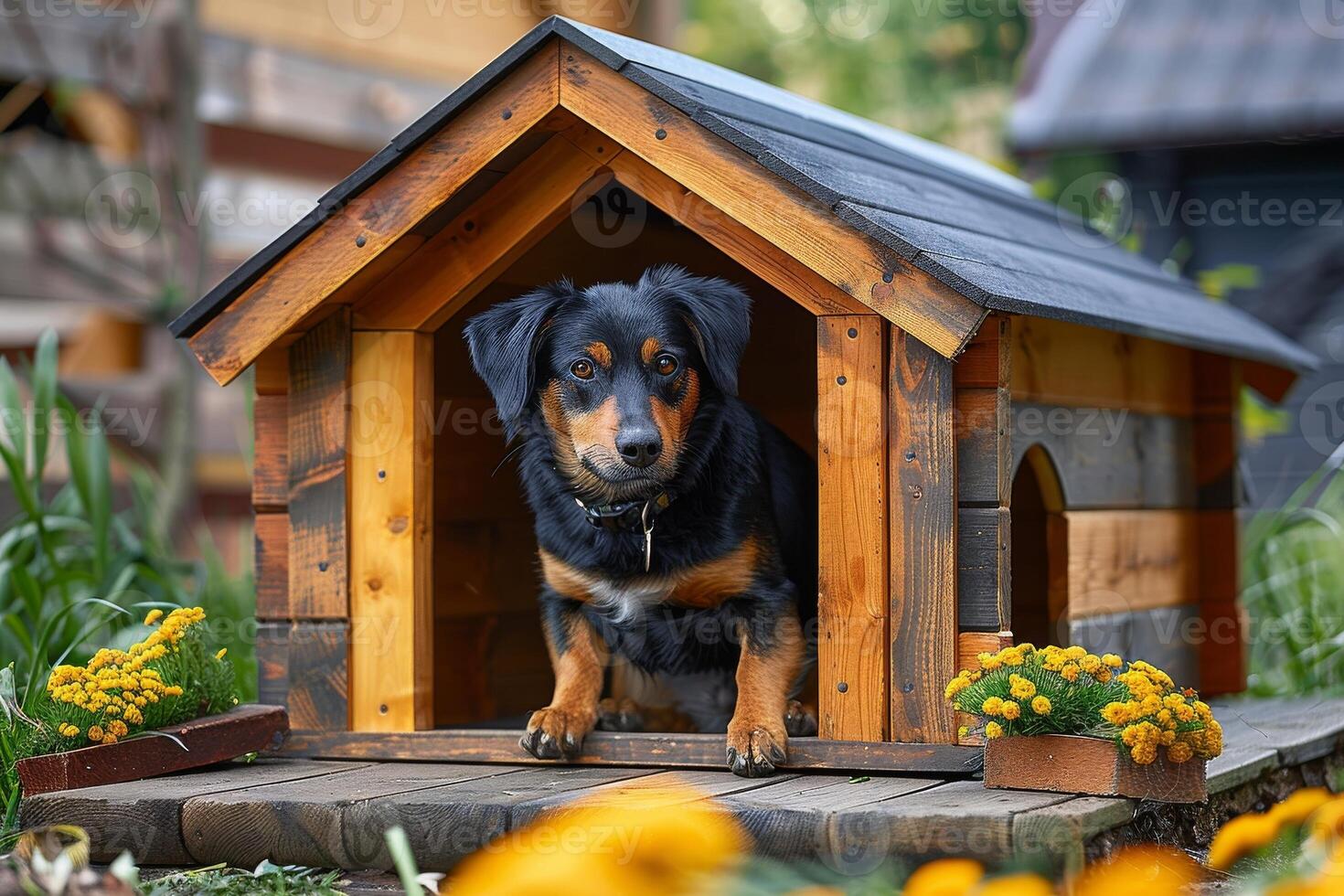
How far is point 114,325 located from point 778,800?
5.72 metres

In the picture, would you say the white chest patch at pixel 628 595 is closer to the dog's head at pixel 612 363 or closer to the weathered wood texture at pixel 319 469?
the dog's head at pixel 612 363

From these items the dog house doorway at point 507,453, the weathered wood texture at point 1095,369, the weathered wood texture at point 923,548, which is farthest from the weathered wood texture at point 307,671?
the weathered wood texture at point 1095,369

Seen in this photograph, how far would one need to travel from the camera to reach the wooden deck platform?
276 centimetres

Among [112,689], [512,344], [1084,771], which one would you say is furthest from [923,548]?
[112,689]

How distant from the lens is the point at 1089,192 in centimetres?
759

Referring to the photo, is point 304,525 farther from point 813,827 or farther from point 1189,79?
point 1189,79

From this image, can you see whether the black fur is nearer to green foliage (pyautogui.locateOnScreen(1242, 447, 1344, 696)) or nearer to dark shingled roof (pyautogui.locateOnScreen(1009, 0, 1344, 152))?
green foliage (pyautogui.locateOnScreen(1242, 447, 1344, 696))

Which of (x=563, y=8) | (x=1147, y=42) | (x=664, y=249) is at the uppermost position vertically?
(x=563, y=8)

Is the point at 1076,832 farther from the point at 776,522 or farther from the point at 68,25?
the point at 68,25

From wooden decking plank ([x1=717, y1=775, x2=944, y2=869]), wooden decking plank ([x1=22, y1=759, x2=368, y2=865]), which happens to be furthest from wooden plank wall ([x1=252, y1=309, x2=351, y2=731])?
wooden decking plank ([x1=717, y1=775, x2=944, y2=869])

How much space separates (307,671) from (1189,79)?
6.59 m

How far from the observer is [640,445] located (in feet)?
11.1

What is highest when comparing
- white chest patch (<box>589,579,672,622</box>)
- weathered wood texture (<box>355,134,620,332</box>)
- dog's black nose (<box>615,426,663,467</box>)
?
weathered wood texture (<box>355,134,620,332</box>)

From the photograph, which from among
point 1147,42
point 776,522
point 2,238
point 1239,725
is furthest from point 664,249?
point 1147,42
